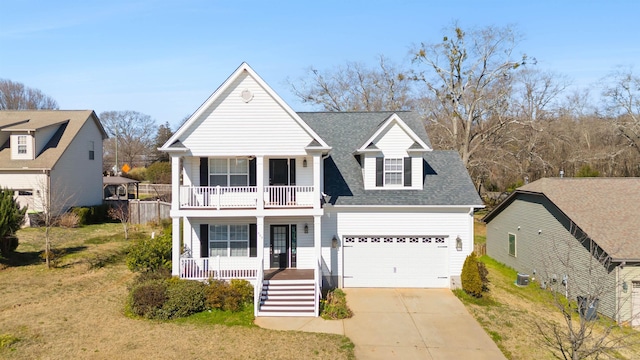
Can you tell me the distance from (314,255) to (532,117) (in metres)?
38.4

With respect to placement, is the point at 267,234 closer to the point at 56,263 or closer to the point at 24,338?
the point at 24,338

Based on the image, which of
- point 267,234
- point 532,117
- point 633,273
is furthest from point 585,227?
point 532,117

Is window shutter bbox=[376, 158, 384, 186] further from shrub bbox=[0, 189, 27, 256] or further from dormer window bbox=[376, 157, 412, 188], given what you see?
shrub bbox=[0, 189, 27, 256]

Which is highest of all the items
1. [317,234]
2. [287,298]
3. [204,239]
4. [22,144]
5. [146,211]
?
[22,144]

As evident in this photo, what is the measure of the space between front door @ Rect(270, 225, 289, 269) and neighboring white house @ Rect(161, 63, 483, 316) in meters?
0.04

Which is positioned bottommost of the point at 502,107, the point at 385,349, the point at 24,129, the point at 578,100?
the point at 385,349

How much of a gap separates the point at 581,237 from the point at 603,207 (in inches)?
102

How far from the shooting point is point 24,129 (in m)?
28.7

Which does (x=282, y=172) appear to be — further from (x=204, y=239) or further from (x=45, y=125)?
(x=45, y=125)

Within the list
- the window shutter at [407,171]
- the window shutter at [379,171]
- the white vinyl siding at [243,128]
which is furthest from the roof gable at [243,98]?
the window shutter at [407,171]

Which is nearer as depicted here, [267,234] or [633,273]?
[633,273]

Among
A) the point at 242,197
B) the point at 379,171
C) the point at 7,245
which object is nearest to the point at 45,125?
the point at 7,245

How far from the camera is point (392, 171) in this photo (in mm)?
18891

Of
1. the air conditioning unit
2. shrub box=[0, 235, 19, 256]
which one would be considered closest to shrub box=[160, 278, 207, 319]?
shrub box=[0, 235, 19, 256]
